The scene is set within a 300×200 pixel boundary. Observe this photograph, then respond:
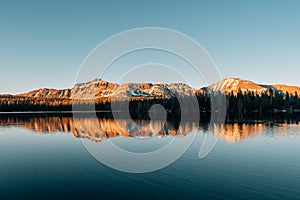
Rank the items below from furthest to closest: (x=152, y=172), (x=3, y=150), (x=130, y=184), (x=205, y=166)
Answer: (x=3, y=150) < (x=205, y=166) < (x=152, y=172) < (x=130, y=184)

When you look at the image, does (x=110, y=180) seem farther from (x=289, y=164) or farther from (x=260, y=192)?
(x=289, y=164)

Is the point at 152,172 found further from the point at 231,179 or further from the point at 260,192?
the point at 260,192

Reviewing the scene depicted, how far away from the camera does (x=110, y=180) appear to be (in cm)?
2120

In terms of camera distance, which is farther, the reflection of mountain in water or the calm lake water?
the reflection of mountain in water

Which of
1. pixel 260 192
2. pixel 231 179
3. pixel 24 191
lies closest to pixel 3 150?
pixel 24 191

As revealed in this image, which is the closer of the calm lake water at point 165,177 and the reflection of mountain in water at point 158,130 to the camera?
the calm lake water at point 165,177

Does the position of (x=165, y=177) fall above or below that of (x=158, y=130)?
below

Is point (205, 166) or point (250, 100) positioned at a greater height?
point (250, 100)

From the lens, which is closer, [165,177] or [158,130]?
[165,177]

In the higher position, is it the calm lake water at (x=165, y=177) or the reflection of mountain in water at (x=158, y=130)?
the reflection of mountain in water at (x=158, y=130)

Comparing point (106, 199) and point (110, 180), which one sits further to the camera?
point (110, 180)

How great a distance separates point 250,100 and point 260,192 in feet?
558

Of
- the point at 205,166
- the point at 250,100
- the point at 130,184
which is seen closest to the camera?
the point at 130,184

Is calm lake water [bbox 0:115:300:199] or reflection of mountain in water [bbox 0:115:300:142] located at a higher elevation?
reflection of mountain in water [bbox 0:115:300:142]
